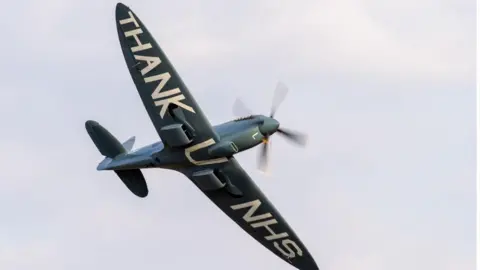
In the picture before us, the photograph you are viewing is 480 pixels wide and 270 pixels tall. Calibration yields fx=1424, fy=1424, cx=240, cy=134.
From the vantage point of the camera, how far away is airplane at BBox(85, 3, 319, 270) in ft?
146

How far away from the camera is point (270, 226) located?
49.9 metres

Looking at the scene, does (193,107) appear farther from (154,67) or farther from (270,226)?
(270,226)

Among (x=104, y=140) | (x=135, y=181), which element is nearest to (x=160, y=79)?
(x=104, y=140)

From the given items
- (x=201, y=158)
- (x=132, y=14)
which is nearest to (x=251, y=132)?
(x=201, y=158)

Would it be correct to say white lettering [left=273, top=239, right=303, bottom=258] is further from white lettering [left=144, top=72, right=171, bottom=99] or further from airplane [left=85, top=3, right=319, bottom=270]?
white lettering [left=144, top=72, right=171, bottom=99]

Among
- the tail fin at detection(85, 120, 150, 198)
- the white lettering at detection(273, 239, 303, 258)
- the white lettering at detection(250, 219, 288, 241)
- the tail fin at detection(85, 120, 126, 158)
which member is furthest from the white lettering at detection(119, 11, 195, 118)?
the white lettering at detection(273, 239, 303, 258)

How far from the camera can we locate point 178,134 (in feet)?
147

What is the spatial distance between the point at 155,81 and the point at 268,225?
7.91 m

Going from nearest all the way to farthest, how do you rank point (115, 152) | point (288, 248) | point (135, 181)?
point (115, 152) → point (135, 181) → point (288, 248)

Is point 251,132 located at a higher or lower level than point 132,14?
lower

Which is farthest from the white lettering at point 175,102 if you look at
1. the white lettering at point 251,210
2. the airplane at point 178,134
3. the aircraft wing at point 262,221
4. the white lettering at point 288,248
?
the white lettering at point 288,248

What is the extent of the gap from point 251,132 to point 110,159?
6004 millimetres

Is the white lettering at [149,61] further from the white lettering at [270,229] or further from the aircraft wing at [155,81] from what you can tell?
the white lettering at [270,229]

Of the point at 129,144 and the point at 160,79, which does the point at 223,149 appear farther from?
the point at 129,144
